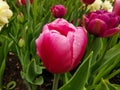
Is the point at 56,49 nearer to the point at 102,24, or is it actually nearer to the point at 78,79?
the point at 78,79

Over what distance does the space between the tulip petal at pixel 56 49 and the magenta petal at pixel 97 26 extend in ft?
1.00

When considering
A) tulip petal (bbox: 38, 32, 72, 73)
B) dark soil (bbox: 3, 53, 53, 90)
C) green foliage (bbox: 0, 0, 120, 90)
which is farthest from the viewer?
dark soil (bbox: 3, 53, 53, 90)

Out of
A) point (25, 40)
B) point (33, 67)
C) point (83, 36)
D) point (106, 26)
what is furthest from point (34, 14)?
point (83, 36)

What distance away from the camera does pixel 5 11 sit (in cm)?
137

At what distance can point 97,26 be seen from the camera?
0.93m

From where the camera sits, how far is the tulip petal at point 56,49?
625 millimetres

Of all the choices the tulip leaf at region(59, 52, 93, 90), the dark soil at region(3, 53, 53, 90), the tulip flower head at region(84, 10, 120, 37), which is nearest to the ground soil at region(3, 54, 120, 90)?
the dark soil at region(3, 53, 53, 90)

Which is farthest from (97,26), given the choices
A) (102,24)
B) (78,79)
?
(78,79)

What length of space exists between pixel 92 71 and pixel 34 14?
1.65 feet

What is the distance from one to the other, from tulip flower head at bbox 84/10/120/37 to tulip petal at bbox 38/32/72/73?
30cm

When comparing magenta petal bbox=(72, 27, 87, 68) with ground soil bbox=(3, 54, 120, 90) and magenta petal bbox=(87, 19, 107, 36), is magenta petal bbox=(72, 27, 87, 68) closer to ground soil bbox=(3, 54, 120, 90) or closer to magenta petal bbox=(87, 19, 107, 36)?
magenta petal bbox=(87, 19, 107, 36)

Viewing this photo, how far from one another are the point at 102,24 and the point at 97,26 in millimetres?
20

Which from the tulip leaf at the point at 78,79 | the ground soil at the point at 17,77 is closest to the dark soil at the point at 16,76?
the ground soil at the point at 17,77

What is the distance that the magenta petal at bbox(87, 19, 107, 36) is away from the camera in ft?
3.00
